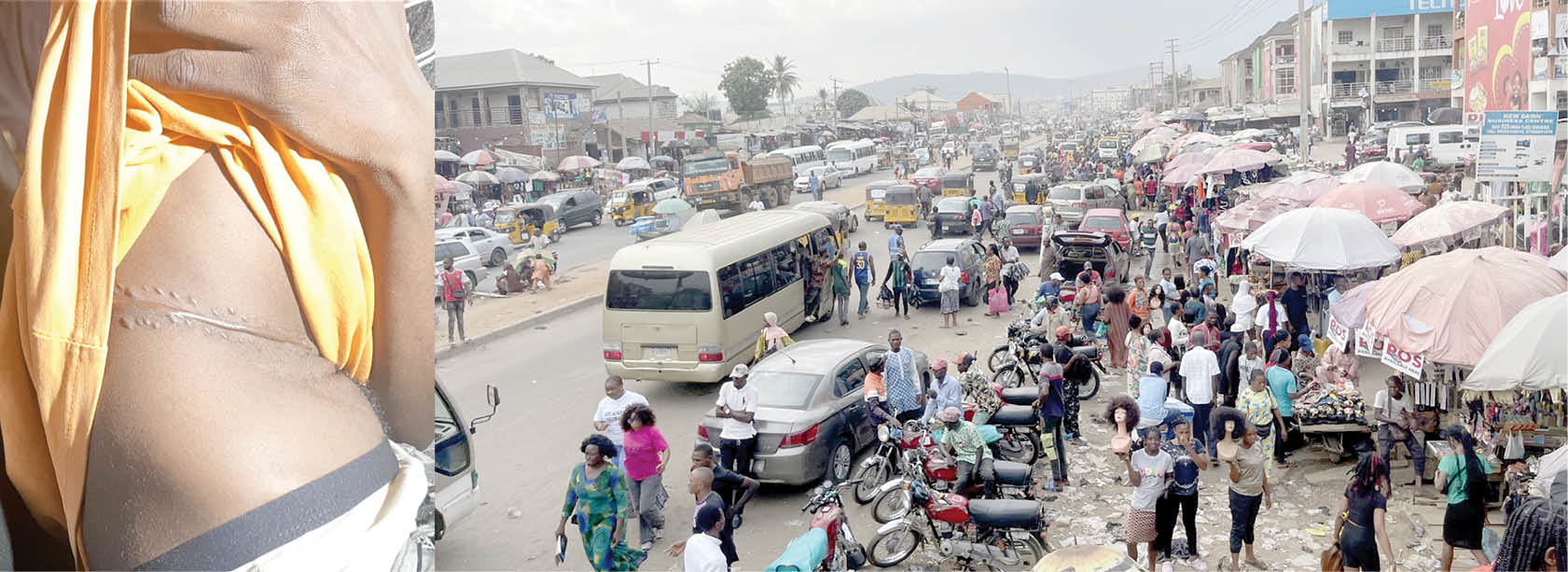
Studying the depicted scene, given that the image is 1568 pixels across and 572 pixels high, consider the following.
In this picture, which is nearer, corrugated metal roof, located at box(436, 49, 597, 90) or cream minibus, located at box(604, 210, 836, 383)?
corrugated metal roof, located at box(436, 49, 597, 90)

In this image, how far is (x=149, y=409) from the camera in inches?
70.8

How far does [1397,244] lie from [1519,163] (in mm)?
2733

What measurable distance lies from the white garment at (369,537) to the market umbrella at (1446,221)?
14.9m

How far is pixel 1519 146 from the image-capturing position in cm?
1523

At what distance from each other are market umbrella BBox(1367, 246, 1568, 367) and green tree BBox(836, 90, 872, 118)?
365 ft

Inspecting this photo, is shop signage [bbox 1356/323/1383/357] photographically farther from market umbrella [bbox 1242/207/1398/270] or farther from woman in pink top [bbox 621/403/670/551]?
woman in pink top [bbox 621/403/670/551]

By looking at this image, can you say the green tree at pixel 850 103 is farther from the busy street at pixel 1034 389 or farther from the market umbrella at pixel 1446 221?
the market umbrella at pixel 1446 221

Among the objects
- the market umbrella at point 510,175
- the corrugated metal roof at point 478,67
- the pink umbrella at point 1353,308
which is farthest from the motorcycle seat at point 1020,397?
the market umbrella at point 510,175

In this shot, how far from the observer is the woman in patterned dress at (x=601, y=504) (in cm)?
753

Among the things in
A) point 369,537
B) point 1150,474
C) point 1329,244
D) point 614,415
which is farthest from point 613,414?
point 1329,244

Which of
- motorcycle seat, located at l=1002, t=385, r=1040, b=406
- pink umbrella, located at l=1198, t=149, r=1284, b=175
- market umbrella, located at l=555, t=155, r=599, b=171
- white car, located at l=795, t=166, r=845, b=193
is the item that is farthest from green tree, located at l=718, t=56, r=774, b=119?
motorcycle seat, located at l=1002, t=385, r=1040, b=406

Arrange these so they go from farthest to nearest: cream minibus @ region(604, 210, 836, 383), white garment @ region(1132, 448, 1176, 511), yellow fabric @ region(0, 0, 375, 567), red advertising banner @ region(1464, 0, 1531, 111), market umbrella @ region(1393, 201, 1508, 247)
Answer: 1. red advertising banner @ region(1464, 0, 1531, 111)
2. market umbrella @ region(1393, 201, 1508, 247)
3. cream minibus @ region(604, 210, 836, 383)
4. white garment @ region(1132, 448, 1176, 511)
5. yellow fabric @ region(0, 0, 375, 567)

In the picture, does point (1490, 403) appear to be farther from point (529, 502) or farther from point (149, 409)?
point (149, 409)

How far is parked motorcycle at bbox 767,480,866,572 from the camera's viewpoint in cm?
688
